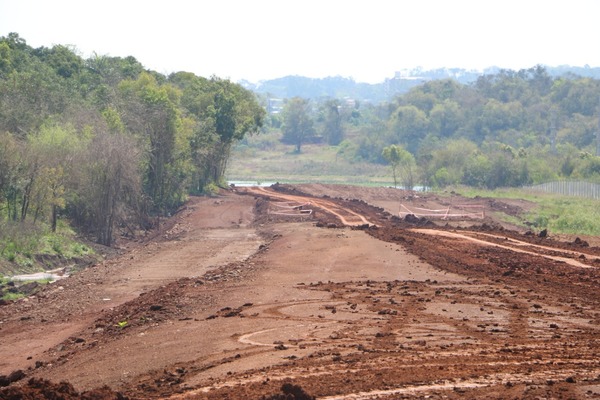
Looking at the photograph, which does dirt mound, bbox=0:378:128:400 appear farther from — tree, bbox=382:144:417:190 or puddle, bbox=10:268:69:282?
tree, bbox=382:144:417:190

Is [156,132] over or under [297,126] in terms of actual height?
over

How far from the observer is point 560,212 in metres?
56.2

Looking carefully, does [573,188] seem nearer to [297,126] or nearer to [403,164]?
[403,164]

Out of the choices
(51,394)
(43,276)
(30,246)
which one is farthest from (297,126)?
(51,394)

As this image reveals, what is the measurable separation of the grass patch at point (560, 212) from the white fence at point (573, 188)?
1.23m

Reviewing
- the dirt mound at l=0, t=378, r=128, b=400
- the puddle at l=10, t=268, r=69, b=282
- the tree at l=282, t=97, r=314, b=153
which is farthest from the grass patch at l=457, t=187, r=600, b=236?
the tree at l=282, t=97, r=314, b=153

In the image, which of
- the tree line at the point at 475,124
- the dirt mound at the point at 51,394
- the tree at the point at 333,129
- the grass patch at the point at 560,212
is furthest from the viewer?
the tree at the point at 333,129

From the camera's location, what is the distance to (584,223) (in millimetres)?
49031

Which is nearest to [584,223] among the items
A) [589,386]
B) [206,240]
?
[206,240]

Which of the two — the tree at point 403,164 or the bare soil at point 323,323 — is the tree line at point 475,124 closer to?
the tree at point 403,164

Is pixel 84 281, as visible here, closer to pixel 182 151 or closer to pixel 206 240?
pixel 206 240

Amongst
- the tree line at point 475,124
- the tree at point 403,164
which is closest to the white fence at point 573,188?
the tree at point 403,164

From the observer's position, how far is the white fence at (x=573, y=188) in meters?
68.9

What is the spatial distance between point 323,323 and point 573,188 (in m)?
57.1
